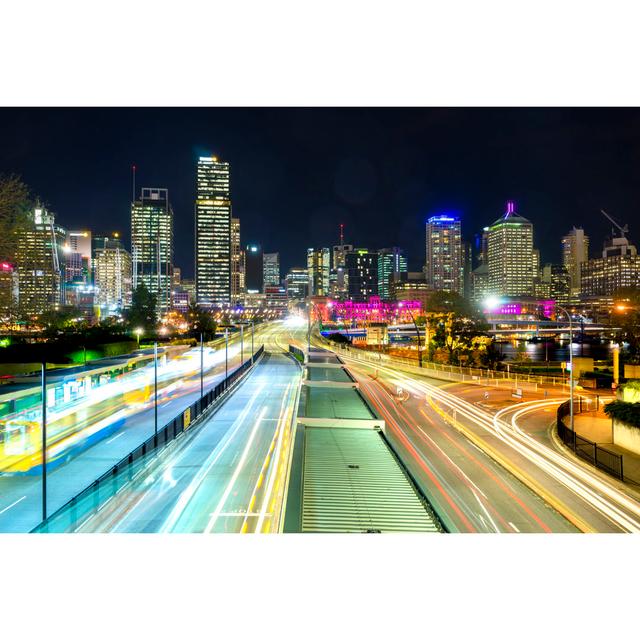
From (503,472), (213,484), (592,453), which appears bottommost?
(503,472)

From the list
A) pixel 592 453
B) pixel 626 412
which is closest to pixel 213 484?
pixel 592 453

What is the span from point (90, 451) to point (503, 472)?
14.2 meters

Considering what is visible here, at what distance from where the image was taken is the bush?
51.9 feet

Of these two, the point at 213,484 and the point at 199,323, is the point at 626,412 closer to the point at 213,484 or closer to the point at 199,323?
the point at 213,484

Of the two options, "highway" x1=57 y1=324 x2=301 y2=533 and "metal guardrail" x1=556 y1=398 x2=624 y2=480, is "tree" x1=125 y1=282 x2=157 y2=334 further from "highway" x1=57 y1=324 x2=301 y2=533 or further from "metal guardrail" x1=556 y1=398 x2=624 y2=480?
"metal guardrail" x1=556 y1=398 x2=624 y2=480

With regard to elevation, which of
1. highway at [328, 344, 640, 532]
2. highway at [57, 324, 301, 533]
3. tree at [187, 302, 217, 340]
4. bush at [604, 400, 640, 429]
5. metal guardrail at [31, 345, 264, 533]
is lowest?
highway at [328, 344, 640, 532]

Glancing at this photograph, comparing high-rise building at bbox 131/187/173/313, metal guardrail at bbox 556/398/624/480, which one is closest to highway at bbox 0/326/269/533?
metal guardrail at bbox 556/398/624/480

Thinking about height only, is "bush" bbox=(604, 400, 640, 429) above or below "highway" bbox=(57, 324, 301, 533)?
above

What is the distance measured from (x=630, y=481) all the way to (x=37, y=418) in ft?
62.0

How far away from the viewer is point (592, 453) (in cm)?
1590

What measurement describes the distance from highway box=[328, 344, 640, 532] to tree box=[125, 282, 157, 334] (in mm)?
43352

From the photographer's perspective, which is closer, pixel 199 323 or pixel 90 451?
pixel 90 451
